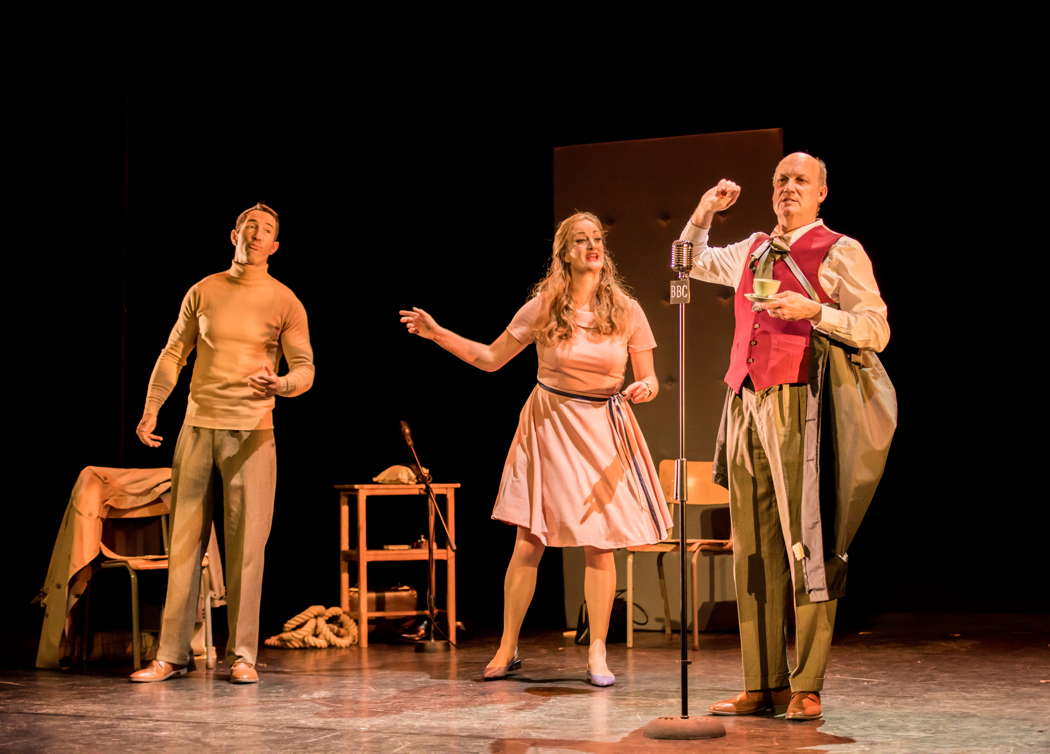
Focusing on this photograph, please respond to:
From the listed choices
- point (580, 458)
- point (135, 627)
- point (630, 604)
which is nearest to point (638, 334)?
point (580, 458)

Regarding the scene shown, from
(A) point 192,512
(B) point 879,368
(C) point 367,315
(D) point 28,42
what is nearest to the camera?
(B) point 879,368

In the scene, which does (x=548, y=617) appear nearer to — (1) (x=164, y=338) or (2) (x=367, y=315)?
(2) (x=367, y=315)

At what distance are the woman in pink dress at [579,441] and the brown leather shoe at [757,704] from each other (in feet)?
2.52

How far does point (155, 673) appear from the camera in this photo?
4.79 m

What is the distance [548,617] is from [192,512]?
8.46ft

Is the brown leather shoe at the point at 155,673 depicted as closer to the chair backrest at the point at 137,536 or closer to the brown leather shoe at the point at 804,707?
the chair backrest at the point at 137,536

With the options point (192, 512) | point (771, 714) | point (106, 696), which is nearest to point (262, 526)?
point (192, 512)

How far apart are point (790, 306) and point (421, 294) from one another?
13.7ft

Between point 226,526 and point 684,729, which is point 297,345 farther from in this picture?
point 684,729

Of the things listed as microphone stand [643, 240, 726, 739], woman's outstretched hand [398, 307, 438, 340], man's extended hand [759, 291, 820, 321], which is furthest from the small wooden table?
man's extended hand [759, 291, 820, 321]

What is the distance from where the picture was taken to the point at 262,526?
4902 mm

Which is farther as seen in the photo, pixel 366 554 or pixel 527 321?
pixel 366 554

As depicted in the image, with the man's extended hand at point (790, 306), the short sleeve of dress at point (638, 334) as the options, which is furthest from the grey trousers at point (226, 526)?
the man's extended hand at point (790, 306)

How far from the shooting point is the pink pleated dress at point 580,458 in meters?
4.65
